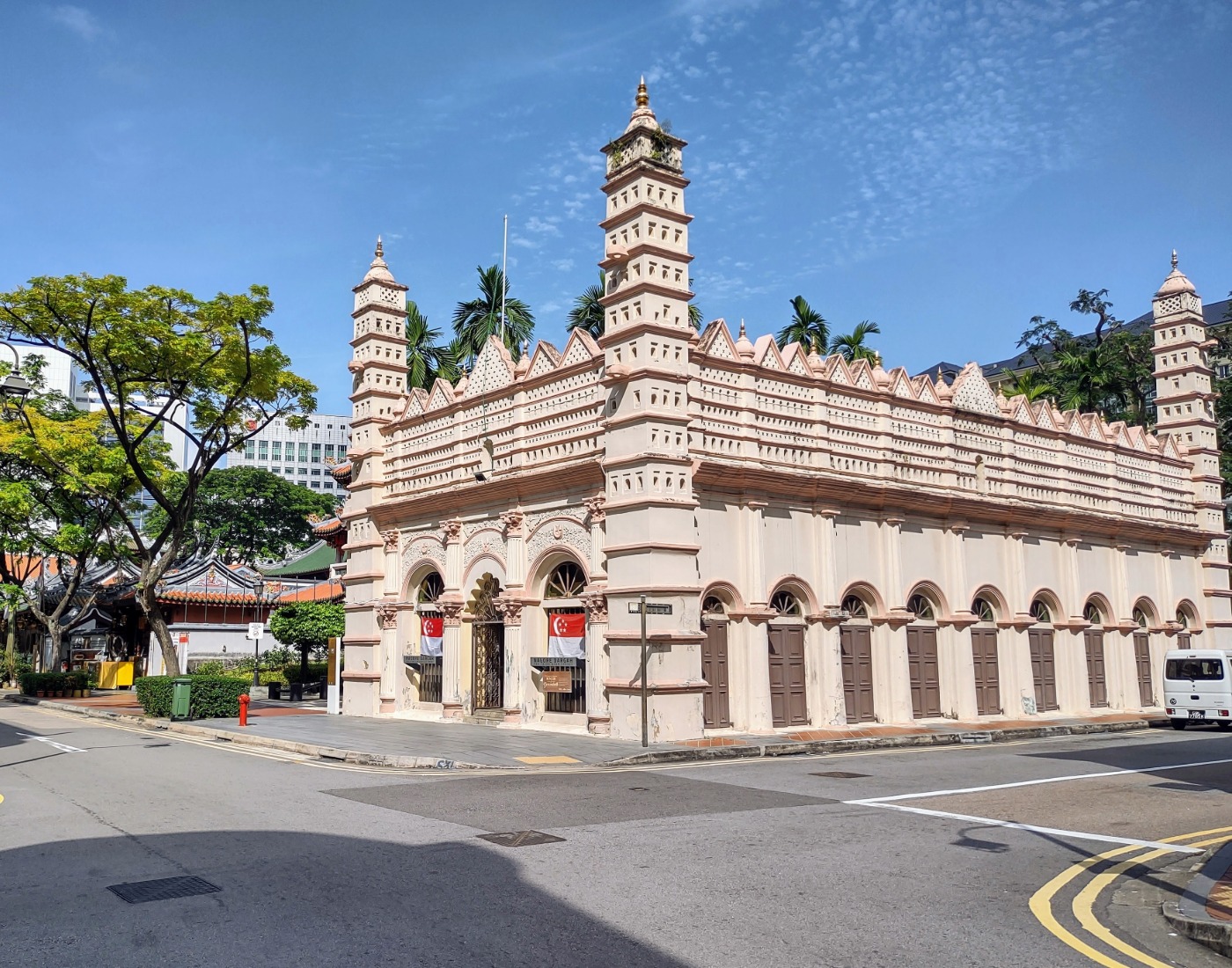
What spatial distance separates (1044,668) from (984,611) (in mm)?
2934

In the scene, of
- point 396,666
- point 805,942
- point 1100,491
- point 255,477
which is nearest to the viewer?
point 805,942

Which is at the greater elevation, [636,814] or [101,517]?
[101,517]

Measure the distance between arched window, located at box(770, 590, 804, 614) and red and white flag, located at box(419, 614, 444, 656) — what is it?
867 cm

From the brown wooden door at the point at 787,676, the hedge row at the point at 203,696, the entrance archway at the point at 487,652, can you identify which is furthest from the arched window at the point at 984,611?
the hedge row at the point at 203,696

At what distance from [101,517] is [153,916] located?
35.7m

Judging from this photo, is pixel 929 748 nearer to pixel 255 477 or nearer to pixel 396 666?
pixel 396 666

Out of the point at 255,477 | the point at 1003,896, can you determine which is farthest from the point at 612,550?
the point at 255,477

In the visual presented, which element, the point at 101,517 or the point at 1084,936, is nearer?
the point at 1084,936

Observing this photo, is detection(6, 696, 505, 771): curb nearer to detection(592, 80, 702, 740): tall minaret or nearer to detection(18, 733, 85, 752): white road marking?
detection(18, 733, 85, 752): white road marking

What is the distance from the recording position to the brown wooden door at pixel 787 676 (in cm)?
2305

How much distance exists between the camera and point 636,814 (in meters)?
11.8

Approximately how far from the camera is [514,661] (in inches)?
945

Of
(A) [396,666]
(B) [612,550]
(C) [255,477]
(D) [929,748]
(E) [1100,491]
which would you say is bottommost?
(D) [929,748]

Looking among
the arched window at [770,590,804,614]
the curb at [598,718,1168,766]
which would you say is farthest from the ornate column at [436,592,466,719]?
the curb at [598,718,1168,766]
